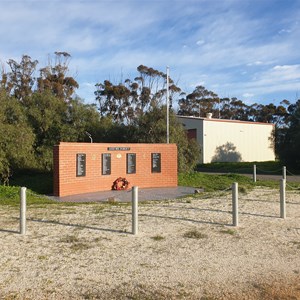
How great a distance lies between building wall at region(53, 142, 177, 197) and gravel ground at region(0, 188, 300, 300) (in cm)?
572

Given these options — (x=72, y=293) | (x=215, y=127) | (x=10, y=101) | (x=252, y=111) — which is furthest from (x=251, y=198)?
(x=252, y=111)

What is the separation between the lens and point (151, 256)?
19.7ft

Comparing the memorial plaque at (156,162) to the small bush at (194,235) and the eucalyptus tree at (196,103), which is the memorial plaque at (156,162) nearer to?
the small bush at (194,235)

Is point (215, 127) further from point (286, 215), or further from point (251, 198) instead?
point (286, 215)

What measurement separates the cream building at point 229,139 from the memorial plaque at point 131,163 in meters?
23.9

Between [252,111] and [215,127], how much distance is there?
3033cm

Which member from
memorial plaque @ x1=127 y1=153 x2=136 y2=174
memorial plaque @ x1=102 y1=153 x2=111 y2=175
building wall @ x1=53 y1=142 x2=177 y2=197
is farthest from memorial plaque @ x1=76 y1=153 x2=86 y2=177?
memorial plaque @ x1=127 y1=153 x2=136 y2=174

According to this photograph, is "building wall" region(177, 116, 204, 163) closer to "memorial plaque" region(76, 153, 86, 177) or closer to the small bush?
"memorial plaque" region(76, 153, 86, 177)

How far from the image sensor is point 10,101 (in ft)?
70.3

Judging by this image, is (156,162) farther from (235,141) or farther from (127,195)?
(235,141)

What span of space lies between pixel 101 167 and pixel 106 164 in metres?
0.31

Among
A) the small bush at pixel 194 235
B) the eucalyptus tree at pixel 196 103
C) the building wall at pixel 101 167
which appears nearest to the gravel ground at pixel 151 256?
the small bush at pixel 194 235

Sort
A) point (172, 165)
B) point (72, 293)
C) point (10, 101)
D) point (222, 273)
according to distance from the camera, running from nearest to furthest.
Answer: point (72, 293) → point (222, 273) → point (172, 165) → point (10, 101)

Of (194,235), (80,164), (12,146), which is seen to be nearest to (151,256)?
(194,235)
